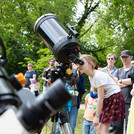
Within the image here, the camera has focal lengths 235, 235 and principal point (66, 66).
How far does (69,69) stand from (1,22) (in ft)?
29.8

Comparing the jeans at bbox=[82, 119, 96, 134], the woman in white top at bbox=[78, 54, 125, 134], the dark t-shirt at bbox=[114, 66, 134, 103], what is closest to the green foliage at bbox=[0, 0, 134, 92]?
the dark t-shirt at bbox=[114, 66, 134, 103]

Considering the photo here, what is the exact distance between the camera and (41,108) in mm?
829

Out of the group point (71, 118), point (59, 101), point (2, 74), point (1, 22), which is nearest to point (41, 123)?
point (59, 101)

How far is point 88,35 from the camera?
781 inches

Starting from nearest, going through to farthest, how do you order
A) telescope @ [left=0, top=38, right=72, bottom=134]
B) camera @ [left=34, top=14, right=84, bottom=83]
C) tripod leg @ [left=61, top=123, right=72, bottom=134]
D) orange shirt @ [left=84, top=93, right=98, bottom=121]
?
telescope @ [left=0, top=38, right=72, bottom=134]
camera @ [left=34, top=14, right=84, bottom=83]
tripod leg @ [left=61, top=123, right=72, bottom=134]
orange shirt @ [left=84, top=93, right=98, bottom=121]

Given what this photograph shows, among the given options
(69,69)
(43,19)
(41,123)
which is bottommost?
(41,123)

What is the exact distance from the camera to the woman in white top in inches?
132

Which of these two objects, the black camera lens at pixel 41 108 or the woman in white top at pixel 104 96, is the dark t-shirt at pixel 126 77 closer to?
the woman in white top at pixel 104 96

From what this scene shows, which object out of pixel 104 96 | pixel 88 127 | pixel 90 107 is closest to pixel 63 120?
pixel 104 96

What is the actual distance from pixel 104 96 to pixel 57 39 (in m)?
1.47

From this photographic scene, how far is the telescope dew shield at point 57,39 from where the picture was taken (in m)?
2.50

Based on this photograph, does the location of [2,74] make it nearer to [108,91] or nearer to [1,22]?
[108,91]

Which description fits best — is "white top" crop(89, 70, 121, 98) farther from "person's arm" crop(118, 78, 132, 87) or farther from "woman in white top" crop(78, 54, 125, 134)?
"person's arm" crop(118, 78, 132, 87)

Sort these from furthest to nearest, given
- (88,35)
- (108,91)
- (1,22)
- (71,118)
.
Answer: (88,35)
(1,22)
(71,118)
(108,91)
